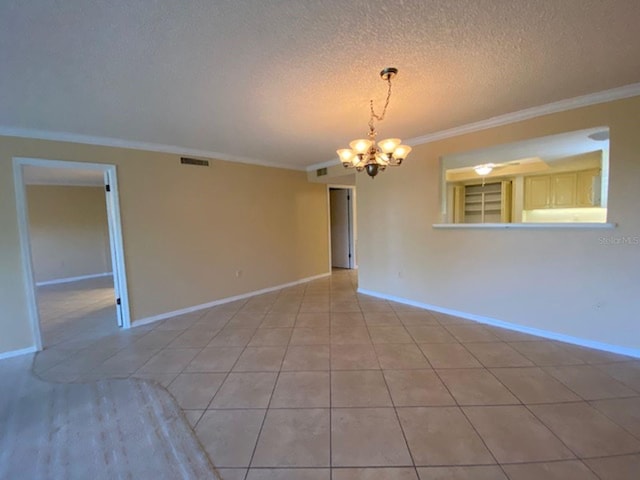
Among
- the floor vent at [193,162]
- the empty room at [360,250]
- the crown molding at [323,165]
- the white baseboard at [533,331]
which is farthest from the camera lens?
the crown molding at [323,165]

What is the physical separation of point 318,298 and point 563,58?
402 centimetres

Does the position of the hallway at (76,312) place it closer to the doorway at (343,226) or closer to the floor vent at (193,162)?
the floor vent at (193,162)

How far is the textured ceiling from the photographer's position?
1.45 metres

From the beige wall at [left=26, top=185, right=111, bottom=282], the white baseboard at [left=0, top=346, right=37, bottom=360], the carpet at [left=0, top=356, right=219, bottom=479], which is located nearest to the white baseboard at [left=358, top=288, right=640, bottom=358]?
the carpet at [left=0, top=356, right=219, bottom=479]

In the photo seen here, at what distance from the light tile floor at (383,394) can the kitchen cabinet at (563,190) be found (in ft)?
10.2

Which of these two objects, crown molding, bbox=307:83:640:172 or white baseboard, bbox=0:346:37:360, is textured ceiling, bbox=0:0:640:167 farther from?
white baseboard, bbox=0:346:37:360

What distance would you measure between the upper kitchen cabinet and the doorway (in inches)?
93.9

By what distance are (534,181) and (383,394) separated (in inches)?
204

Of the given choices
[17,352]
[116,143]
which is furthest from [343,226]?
[17,352]

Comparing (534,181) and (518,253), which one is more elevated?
(534,181)

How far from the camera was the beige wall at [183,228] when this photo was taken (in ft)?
9.80

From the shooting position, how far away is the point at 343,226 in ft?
→ 24.2

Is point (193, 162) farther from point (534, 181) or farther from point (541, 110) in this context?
point (534, 181)

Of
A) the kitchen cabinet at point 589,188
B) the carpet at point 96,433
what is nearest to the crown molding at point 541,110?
the kitchen cabinet at point 589,188
